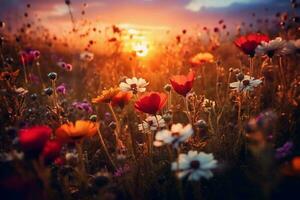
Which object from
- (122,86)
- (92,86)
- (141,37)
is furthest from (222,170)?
(141,37)

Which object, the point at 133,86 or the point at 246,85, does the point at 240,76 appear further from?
the point at 133,86

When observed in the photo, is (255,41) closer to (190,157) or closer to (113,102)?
(113,102)

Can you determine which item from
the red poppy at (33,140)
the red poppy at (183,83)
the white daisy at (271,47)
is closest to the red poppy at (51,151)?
the red poppy at (33,140)

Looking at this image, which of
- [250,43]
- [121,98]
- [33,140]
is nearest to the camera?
[33,140]

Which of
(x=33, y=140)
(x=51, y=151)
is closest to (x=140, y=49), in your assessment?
(x=51, y=151)

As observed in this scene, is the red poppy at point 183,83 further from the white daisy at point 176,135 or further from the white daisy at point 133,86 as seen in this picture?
the white daisy at point 176,135

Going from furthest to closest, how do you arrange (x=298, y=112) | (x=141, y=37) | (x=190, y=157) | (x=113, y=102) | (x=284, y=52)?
(x=141, y=37) < (x=298, y=112) < (x=284, y=52) < (x=113, y=102) < (x=190, y=157)
